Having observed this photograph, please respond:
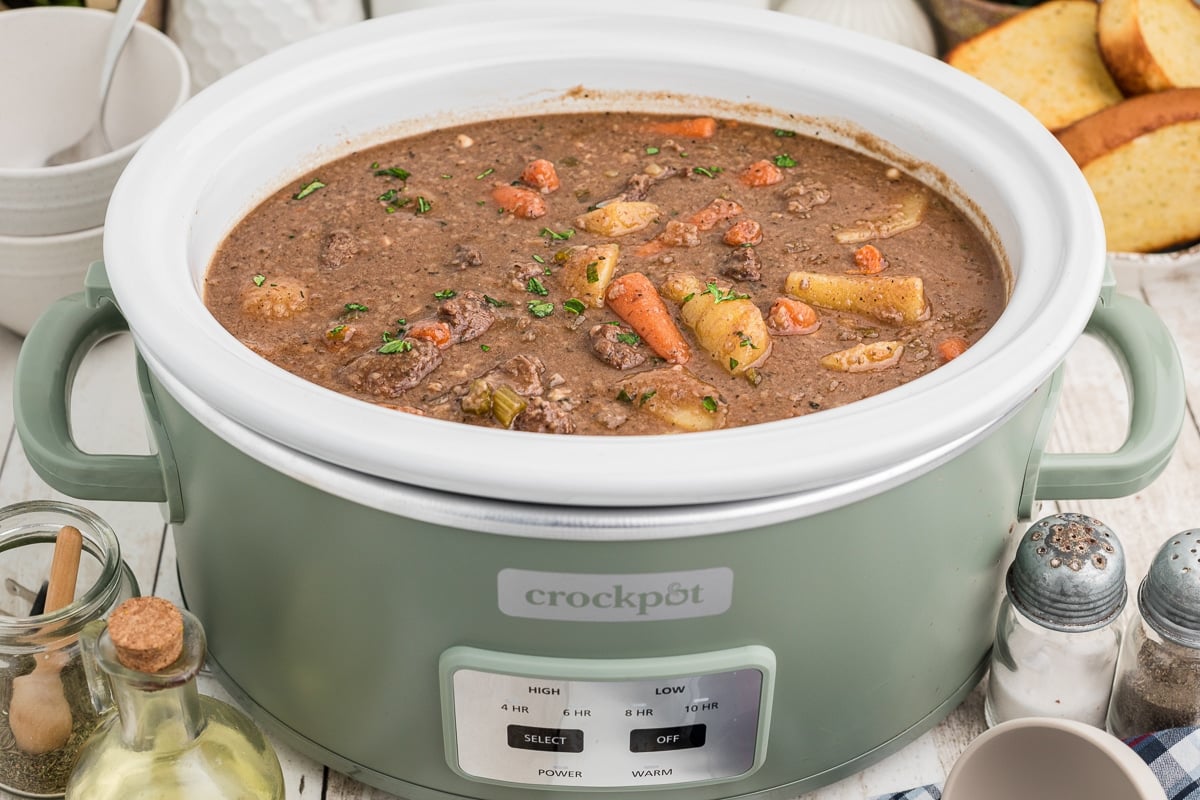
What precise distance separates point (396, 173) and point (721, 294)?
789mm

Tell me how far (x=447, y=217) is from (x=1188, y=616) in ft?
4.66

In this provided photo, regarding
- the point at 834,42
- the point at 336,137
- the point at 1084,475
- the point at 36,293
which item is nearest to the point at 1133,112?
the point at 834,42

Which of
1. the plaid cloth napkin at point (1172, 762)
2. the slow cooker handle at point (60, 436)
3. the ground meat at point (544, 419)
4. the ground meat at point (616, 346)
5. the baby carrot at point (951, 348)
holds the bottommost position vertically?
the plaid cloth napkin at point (1172, 762)

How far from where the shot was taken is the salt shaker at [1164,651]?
7.18ft

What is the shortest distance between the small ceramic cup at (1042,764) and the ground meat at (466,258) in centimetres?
113

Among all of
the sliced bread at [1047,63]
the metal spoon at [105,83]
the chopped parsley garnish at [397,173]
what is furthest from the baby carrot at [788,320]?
the metal spoon at [105,83]

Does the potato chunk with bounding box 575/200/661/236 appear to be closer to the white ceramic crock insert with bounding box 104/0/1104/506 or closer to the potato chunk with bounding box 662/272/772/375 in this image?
the potato chunk with bounding box 662/272/772/375

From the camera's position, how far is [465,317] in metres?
2.29

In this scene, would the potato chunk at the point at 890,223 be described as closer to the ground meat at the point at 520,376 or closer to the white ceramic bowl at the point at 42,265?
the ground meat at the point at 520,376

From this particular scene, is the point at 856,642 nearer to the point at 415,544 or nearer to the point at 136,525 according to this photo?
the point at 415,544

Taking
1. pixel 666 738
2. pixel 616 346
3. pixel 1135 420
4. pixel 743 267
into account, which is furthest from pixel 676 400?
pixel 1135 420

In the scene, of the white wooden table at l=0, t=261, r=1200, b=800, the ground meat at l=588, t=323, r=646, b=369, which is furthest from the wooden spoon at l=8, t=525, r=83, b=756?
the ground meat at l=588, t=323, r=646, b=369

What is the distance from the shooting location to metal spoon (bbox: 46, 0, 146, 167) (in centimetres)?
333

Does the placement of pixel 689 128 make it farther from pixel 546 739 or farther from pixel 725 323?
pixel 546 739
